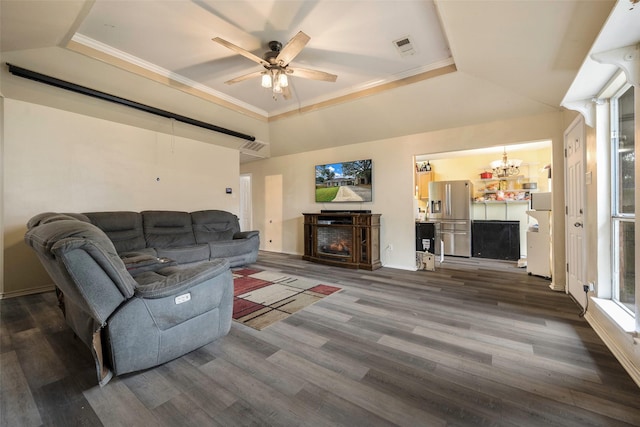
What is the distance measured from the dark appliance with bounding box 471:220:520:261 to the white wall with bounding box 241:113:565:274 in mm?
2036

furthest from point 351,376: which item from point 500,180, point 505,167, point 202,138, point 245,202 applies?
point 245,202

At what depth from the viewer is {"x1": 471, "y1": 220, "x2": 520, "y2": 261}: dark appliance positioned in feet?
17.5

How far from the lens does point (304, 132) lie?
5410 millimetres

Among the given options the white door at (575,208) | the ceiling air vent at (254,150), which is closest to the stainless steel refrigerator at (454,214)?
A: the white door at (575,208)

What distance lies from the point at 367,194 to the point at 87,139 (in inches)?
186

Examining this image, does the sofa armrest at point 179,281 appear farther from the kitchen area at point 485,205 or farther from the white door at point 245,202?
the white door at point 245,202

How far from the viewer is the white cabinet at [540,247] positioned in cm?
395

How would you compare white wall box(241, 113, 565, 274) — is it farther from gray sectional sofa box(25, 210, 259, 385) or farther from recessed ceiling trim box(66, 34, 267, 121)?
gray sectional sofa box(25, 210, 259, 385)

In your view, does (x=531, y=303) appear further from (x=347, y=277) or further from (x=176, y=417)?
(x=176, y=417)

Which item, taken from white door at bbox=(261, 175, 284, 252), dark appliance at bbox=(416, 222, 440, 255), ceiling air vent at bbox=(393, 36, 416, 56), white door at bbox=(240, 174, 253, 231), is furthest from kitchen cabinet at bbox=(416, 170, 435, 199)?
white door at bbox=(240, 174, 253, 231)

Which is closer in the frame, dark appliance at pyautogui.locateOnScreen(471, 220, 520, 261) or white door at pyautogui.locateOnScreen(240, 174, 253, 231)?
dark appliance at pyautogui.locateOnScreen(471, 220, 520, 261)

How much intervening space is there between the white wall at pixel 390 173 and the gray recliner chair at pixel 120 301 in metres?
3.57

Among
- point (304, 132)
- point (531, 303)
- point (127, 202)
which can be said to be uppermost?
point (304, 132)

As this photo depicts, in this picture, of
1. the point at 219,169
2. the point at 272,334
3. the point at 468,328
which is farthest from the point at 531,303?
the point at 219,169
